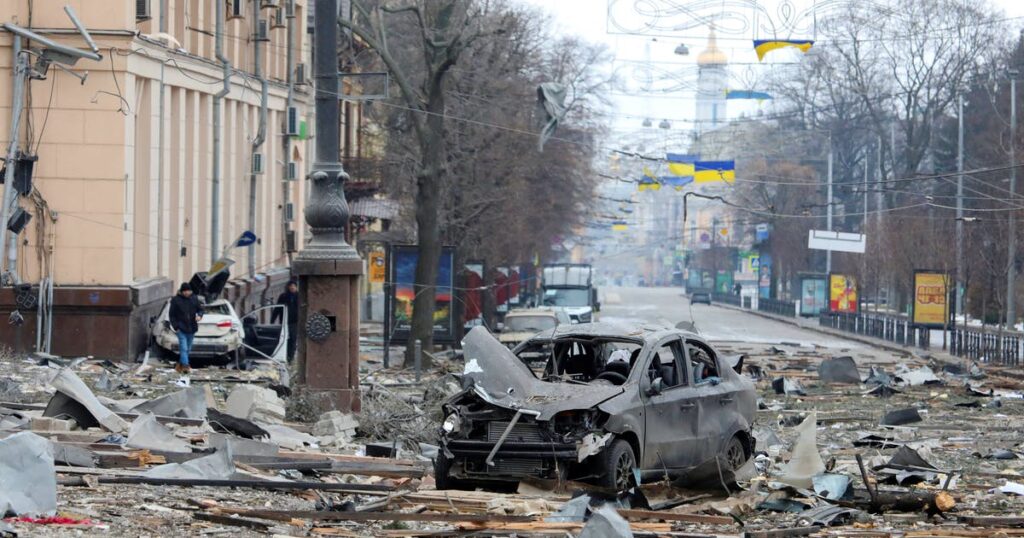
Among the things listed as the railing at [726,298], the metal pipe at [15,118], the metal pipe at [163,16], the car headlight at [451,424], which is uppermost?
the metal pipe at [163,16]

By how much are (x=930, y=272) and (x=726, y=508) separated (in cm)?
3621

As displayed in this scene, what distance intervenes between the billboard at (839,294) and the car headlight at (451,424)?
185 ft

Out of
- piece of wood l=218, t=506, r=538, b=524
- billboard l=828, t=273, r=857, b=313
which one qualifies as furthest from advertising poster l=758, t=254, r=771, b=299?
piece of wood l=218, t=506, r=538, b=524

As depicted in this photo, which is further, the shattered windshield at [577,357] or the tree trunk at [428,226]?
the tree trunk at [428,226]

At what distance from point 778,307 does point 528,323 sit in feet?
164

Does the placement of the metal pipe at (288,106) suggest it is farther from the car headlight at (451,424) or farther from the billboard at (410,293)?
the car headlight at (451,424)

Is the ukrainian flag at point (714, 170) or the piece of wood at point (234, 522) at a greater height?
the ukrainian flag at point (714, 170)

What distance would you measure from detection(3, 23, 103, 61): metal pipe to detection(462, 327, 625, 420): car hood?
15.5 m

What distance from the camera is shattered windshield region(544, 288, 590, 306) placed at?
6091cm

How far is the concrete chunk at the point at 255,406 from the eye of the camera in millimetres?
16047

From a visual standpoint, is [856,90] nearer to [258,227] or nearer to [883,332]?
[883,332]

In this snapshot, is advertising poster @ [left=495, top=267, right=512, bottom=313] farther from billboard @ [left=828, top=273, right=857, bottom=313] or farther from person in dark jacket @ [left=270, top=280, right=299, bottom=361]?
person in dark jacket @ [left=270, top=280, right=299, bottom=361]

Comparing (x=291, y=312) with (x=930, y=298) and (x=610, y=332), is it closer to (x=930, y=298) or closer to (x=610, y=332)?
(x=610, y=332)

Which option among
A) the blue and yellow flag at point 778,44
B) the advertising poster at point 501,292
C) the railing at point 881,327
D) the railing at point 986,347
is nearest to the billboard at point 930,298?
the railing at point 986,347
